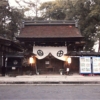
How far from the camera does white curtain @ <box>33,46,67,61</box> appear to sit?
2484 centimetres

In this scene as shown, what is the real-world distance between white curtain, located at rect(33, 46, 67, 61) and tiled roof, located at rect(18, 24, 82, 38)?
148cm

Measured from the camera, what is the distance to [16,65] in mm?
24141

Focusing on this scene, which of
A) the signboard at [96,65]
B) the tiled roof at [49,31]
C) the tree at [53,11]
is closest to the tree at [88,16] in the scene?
the tiled roof at [49,31]

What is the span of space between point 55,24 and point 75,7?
6617mm

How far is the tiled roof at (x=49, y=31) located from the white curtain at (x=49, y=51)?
148 cm

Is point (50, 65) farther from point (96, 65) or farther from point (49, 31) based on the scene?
point (96, 65)

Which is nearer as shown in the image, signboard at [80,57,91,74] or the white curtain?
signboard at [80,57,91,74]

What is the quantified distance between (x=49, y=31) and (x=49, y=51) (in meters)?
2.39

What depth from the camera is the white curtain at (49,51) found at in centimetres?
2484

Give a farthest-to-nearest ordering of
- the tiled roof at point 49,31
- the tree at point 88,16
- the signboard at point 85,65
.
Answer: the tree at point 88,16 < the tiled roof at point 49,31 < the signboard at point 85,65

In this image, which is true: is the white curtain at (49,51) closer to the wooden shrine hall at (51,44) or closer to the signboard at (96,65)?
the wooden shrine hall at (51,44)

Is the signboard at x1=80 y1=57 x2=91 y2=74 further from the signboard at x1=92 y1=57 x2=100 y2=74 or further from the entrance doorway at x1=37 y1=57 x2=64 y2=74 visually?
the entrance doorway at x1=37 y1=57 x2=64 y2=74

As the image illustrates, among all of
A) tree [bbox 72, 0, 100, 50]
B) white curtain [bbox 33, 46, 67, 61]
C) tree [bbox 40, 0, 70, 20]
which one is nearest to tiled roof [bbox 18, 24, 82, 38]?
white curtain [bbox 33, 46, 67, 61]

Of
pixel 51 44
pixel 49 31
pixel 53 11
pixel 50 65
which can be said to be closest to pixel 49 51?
pixel 51 44
